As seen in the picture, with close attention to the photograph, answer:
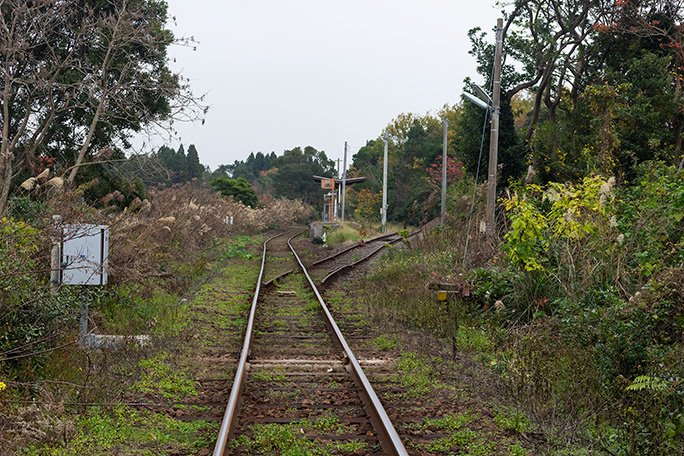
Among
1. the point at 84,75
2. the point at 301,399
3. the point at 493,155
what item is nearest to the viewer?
the point at 301,399

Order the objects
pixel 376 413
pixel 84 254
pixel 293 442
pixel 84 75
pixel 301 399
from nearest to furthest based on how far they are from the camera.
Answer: pixel 293 442, pixel 376 413, pixel 301 399, pixel 84 254, pixel 84 75

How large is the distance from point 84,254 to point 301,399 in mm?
3441

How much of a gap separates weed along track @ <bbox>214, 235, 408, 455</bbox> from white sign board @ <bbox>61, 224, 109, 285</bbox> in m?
2.18

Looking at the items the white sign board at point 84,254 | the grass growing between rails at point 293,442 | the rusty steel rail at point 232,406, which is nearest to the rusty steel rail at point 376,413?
the grass growing between rails at point 293,442

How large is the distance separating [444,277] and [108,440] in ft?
27.9

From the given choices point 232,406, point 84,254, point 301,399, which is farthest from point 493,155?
point 232,406

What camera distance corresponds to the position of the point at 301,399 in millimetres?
6711

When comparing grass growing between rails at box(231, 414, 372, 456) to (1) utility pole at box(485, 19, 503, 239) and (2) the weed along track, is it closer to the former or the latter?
(2) the weed along track

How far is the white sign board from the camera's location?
24.9 feet

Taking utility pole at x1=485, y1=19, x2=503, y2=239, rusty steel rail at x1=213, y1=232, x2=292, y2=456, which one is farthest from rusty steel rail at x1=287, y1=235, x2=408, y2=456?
utility pole at x1=485, y1=19, x2=503, y2=239

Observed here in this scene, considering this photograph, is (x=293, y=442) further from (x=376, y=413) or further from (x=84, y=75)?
(x=84, y=75)

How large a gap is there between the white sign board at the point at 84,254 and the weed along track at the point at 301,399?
218 centimetres

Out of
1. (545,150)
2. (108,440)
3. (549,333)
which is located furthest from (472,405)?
(545,150)

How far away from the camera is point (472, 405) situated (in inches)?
252
